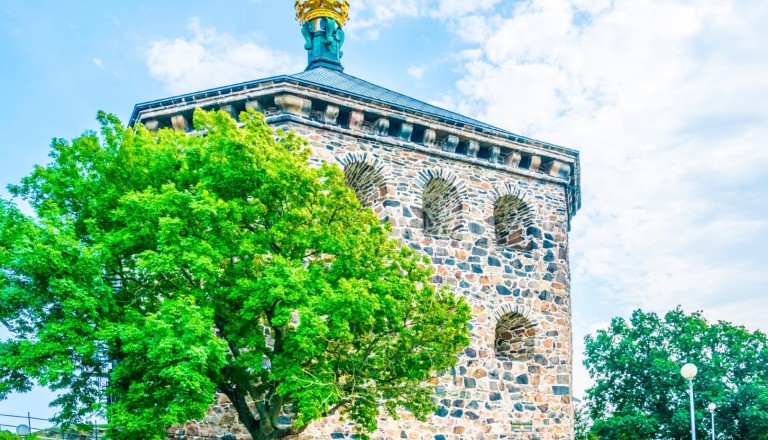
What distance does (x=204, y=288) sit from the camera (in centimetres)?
1402

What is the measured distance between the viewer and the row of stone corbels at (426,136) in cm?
1859

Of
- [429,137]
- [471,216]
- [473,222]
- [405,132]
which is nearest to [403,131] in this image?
[405,132]

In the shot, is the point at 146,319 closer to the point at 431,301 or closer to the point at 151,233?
the point at 151,233

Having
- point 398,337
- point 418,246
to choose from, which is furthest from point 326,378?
point 418,246

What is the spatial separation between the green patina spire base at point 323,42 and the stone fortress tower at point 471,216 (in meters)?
4.56

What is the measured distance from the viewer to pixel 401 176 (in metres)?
19.9

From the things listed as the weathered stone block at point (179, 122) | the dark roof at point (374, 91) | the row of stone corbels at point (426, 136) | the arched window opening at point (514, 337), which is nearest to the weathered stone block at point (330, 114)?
the row of stone corbels at point (426, 136)

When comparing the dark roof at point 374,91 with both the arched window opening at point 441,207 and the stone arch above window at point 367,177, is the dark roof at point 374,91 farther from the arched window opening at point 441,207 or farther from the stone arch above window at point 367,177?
the stone arch above window at point 367,177

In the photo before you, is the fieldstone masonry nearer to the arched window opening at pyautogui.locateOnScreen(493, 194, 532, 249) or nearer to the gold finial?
the arched window opening at pyautogui.locateOnScreen(493, 194, 532, 249)

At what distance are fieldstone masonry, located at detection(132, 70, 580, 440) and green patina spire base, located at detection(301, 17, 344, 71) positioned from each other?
24.3 ft

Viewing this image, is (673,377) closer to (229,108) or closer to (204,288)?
(229,108)

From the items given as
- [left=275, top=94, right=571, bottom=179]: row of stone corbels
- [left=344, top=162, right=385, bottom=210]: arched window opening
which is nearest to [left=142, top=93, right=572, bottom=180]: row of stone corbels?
[left=275, top=94, right=571, bottom=179]: row of stone corbels

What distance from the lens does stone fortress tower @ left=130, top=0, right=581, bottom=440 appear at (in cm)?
1878

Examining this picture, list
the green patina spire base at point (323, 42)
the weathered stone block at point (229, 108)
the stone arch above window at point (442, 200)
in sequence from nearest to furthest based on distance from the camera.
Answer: the weathered stone block at point (229, 108), the stone arch above window at point (442, 200), the green patina spire base at point (323, 42)
